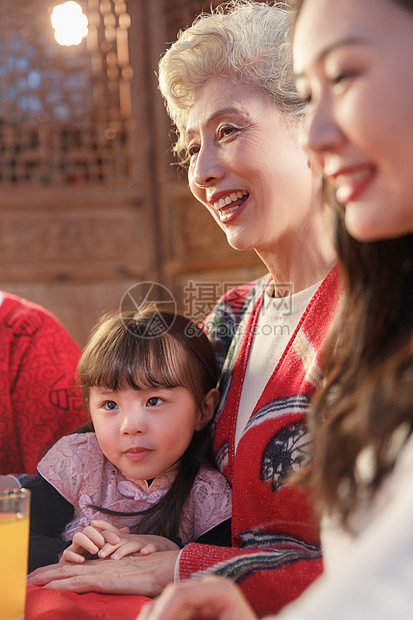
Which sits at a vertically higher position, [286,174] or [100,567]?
[286,174]

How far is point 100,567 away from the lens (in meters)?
1.08

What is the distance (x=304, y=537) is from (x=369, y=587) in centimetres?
61

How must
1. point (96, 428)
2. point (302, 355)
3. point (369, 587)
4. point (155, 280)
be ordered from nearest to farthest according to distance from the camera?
point (369, 587) → point (302, 355) → point (96, 428) → point (155, 280)

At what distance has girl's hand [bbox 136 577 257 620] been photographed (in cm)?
62

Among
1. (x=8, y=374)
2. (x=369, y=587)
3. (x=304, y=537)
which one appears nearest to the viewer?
(x=369, y=587)

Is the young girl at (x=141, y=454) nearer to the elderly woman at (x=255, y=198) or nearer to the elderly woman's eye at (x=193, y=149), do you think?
the elderly woman at (x=255, y=198)

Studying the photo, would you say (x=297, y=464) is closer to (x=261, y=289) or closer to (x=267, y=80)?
(x=261, y=289)

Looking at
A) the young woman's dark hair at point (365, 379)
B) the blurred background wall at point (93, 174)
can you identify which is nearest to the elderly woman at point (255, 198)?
the young woman's dark hair at point (365, 379)

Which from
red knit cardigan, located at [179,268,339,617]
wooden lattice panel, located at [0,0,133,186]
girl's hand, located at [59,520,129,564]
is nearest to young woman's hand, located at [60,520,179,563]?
girl's hand, located at [59,520,129,564]

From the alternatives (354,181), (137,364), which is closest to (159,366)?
(137,364)

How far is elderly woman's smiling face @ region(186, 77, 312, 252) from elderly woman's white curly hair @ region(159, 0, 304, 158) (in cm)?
2

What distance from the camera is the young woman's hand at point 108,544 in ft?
3.64

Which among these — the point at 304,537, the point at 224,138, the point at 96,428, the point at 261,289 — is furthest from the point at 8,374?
the point at 304,537

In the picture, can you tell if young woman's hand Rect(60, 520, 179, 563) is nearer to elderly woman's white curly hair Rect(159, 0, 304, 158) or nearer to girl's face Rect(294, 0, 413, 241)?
girl's face Rect(294, 0, 413, 241)
